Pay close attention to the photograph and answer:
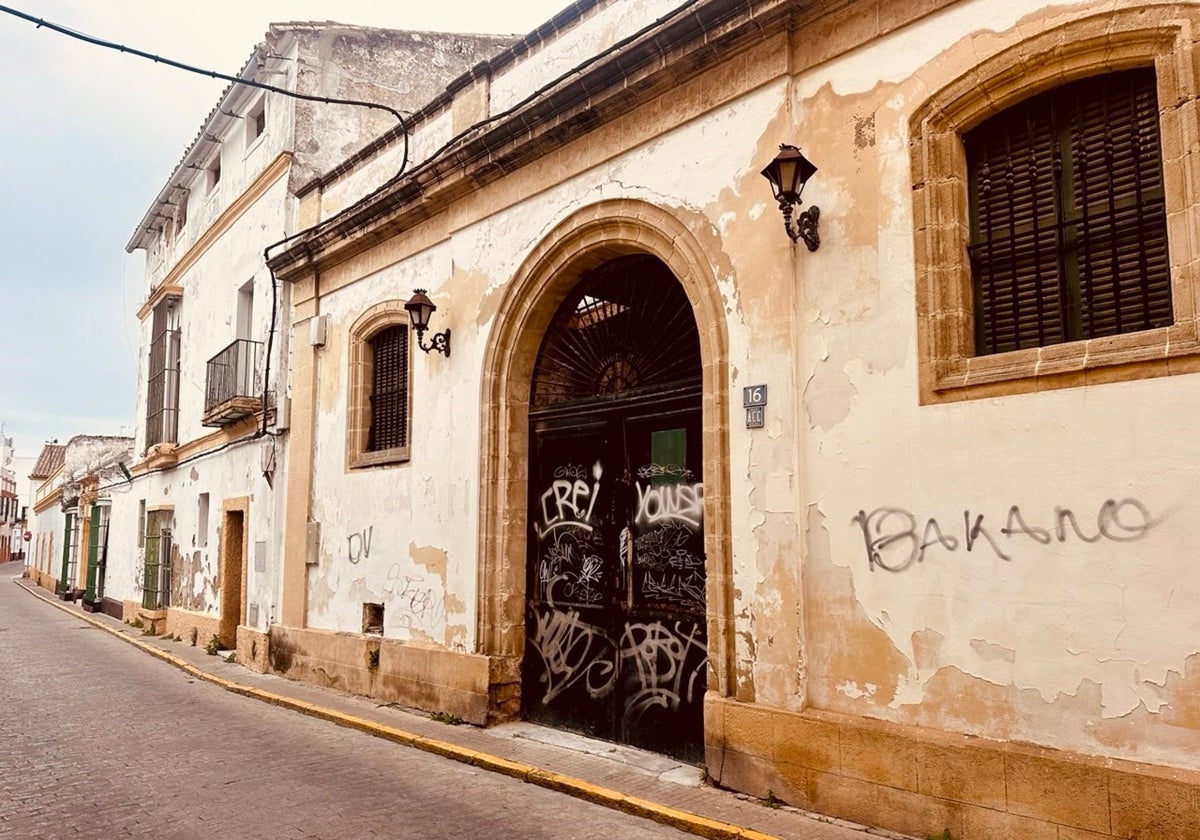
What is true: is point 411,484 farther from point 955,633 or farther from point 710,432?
point 955,633

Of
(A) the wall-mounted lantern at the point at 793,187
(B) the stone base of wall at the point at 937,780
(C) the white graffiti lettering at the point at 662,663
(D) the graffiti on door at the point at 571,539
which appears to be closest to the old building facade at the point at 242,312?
(D) the graffiti on door at the point at 571,539

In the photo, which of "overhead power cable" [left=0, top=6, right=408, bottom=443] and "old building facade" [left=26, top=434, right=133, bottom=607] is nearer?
"overhead power cable" [left=0, top=6, right=408, bottom=443]

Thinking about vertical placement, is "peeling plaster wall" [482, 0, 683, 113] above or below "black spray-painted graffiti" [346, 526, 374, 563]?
above

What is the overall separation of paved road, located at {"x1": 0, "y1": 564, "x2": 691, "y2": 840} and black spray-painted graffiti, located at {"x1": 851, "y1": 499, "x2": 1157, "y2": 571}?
6.71 ft

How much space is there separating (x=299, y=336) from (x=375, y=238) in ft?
7.40

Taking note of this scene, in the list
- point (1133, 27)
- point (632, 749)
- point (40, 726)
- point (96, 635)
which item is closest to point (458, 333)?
point (632, 749)

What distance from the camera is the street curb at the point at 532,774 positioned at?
5.09 meters

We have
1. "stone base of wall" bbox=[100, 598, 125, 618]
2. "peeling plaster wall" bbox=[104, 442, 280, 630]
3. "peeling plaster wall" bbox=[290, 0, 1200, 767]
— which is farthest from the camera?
"stone base of wall" bbox=[100, 598, 125, 618]

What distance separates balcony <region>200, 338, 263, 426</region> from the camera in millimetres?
12453

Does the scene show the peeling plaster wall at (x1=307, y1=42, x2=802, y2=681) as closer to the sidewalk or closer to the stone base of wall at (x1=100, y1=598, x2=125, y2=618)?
the sidewalk

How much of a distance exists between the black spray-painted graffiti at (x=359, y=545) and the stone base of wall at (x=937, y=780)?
5.04 meters

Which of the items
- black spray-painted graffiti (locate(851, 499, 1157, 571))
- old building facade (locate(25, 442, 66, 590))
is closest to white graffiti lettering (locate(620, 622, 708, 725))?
black spray-painted graffiti (locate(851, 499, 1157, 571))

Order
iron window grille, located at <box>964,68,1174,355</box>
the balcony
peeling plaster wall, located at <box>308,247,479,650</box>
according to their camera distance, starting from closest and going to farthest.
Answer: iron window grille, located at <box>964,68,1174,355</box>, peeling plaster wall, located at <box>308,247,479,650</box>, the balcony

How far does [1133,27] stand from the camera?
14.5ft
